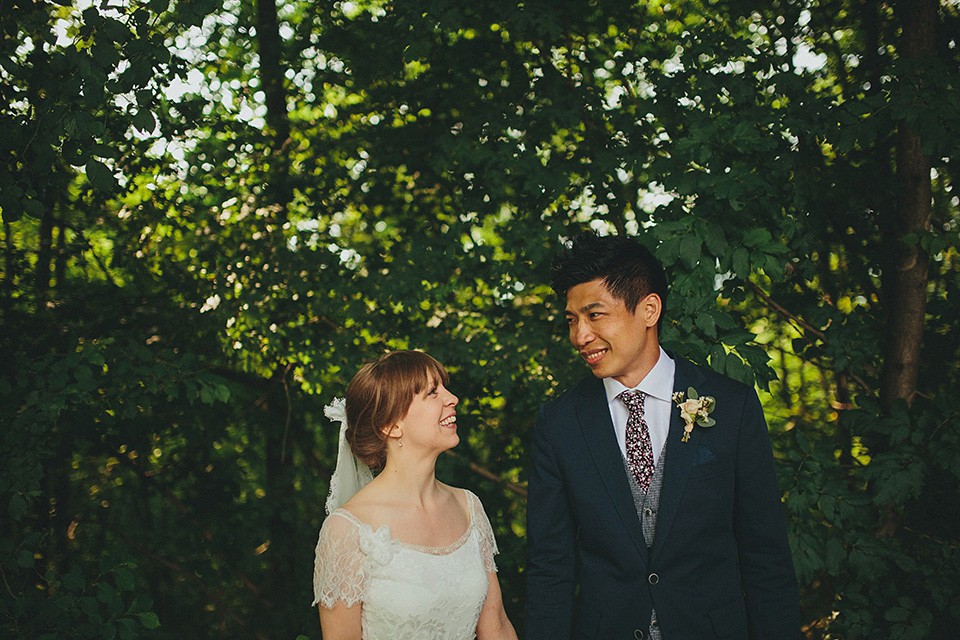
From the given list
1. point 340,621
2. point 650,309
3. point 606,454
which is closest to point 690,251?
point 650,309

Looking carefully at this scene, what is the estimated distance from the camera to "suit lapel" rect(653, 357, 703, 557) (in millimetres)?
1875

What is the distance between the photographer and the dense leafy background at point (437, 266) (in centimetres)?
279

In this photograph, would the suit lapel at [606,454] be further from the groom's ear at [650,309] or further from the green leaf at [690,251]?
the green leaf at [690,251]

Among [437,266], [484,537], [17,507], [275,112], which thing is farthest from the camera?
[275,112]

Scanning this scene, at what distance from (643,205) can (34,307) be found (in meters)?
3.25

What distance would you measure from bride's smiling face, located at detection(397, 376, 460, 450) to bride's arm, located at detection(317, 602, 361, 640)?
52 cm

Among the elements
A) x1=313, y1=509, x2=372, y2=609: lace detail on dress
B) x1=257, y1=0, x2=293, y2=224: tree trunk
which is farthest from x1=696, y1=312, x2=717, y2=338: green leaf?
x1=257, y1=0, x2=293, y2=224: tree trunk

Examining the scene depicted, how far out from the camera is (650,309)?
2055 mm

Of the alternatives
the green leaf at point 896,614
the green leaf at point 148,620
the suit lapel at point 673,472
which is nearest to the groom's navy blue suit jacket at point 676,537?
the suit lapel at point 673,472

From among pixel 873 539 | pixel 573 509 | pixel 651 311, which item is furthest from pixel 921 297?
pixel 573 509

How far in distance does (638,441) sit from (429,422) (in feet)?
2.16

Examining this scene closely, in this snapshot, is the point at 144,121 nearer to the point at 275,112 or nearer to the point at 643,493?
the point at 643,493

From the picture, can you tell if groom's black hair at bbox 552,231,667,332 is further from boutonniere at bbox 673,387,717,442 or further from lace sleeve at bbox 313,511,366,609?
lace sleeve at bbox 313,511,366,609

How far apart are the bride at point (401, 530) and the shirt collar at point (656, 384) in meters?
0.52
